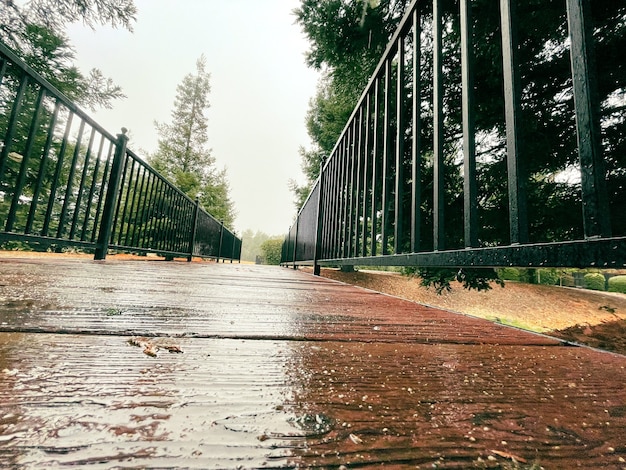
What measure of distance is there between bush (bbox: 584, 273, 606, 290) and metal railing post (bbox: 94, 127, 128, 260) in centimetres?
2277

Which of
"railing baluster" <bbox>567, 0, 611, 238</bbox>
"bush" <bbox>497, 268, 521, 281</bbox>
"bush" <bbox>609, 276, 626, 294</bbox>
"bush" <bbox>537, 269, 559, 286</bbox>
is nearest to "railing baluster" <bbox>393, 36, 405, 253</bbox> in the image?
"railing baluster" <bbox>567, 0, 611, 238</bbox>

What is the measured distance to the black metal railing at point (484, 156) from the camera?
54cm

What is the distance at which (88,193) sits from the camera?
3.05 m

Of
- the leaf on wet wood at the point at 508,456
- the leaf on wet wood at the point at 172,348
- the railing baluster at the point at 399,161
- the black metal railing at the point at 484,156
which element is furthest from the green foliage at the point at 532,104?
the leaf on wet wood at the point at 172,348

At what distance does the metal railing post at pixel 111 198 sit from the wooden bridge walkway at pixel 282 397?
2.24 meters

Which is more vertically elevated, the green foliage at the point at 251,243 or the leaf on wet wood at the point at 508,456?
the green foliage at the point at 251,243

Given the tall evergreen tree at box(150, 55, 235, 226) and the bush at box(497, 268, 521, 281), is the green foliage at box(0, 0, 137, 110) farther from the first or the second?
the bush at box(497, 268, 521, 281)

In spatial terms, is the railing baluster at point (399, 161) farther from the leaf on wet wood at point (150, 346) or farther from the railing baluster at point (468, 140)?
the leaf on wet wood at point (150, 346)

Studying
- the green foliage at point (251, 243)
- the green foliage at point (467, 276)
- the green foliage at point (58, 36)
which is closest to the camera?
the green foliage at point (467, 276)

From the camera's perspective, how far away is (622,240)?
47cm

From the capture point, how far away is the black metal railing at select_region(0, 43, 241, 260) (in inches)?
62.8

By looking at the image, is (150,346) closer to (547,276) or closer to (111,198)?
(111,198)

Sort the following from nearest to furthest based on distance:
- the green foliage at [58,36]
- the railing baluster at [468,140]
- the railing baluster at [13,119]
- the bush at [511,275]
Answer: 1. the railing baluster at [468,140]
2. the railing baluster at [13,119]
3. the green foliage at [58,36]
4. the bush at [511,275]

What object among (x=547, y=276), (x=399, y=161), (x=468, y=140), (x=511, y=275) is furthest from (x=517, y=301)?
(x=468, y=140)
